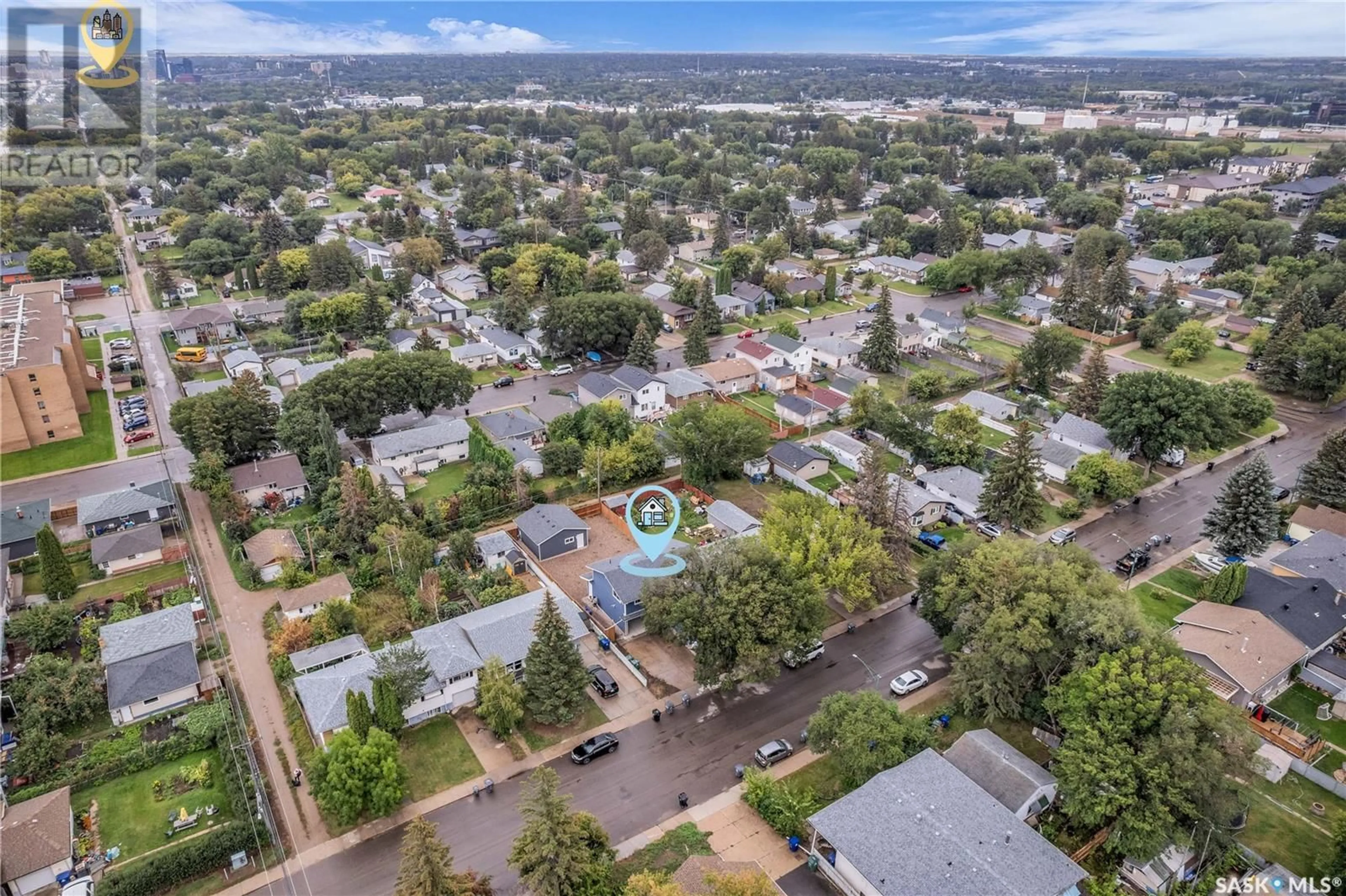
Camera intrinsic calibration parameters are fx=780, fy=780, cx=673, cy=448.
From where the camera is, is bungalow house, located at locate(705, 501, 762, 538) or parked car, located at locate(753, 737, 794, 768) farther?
bungalow house, located at locate(705, 501, 762, 538)

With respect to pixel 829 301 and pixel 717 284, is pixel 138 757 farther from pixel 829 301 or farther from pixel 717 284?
pixel 829 301

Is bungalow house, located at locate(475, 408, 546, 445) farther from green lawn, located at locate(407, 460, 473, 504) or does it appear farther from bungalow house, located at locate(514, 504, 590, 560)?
bungalow house, located at locate(514, 504, 590, 560)

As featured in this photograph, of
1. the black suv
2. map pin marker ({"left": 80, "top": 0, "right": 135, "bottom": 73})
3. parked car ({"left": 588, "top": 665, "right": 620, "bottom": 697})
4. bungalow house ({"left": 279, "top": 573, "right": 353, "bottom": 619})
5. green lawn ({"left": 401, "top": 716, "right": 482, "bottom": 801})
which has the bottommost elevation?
green lawn ({"left": 401, "top": 716, "right": 482, "bottom": 801})

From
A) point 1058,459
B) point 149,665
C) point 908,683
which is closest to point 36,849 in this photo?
point 149,665

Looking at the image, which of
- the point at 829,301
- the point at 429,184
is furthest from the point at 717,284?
the point at 429,184

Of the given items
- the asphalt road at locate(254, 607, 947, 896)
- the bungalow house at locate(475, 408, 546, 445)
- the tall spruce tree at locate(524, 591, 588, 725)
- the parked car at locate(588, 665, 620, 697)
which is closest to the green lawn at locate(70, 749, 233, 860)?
the asphalt road at locate(254, 607, 947, 896)

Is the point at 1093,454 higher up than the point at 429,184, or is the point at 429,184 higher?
the point at 429,184

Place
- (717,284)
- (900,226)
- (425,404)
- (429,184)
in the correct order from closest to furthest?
(425,404), (717,284), (900,226), (429,184)

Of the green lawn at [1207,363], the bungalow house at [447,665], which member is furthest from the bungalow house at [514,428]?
the green lawn at [1207,363]
